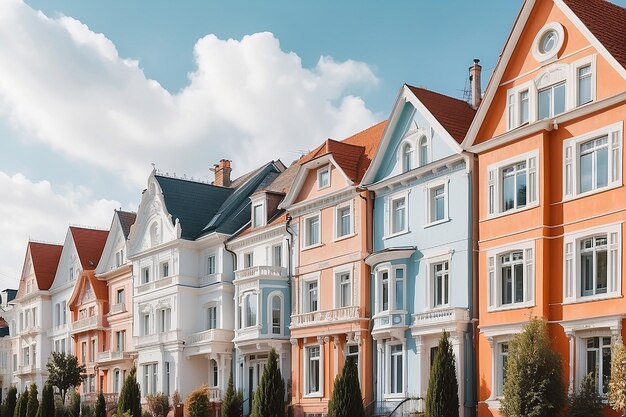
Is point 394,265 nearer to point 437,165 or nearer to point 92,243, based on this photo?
point 437,165

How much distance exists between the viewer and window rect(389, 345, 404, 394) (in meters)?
38.4

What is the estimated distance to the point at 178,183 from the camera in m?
56.5

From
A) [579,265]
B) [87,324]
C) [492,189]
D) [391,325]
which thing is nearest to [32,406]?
[87,324]

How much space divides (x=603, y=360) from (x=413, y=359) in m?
9.08

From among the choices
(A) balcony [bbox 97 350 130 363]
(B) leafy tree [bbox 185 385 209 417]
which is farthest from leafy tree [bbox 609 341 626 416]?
(A) balcony [bbox 97 350 130 363]

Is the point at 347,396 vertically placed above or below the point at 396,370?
below

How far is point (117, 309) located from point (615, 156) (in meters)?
39.4

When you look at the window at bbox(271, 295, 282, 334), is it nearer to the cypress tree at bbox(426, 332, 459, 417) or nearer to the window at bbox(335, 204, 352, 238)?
the window at bbox(335, 204, 352, 238)

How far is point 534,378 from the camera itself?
2962 cm

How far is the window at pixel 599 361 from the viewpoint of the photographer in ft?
97.7

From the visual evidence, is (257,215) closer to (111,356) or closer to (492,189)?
(111,356)

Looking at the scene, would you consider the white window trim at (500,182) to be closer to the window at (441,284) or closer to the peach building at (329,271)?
the window at (441,284)

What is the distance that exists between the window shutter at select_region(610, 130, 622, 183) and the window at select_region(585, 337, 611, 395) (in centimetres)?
487

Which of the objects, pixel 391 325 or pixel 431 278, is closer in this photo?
pixel 431 278
